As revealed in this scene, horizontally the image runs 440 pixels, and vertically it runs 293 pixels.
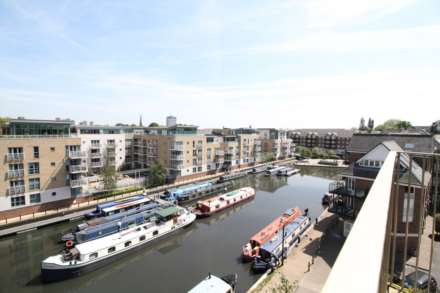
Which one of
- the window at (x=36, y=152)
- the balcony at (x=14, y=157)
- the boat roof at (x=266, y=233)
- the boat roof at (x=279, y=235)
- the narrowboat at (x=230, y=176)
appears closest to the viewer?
the boat roof at (x=279, y=235)

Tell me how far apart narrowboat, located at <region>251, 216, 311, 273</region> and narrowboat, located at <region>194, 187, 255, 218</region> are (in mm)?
9485

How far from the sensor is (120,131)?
152 ft

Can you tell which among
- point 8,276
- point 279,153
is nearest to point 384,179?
point 8,276

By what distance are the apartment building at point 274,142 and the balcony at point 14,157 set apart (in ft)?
180

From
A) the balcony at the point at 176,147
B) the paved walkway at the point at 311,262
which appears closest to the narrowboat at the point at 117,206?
the balcony at the point at 176,147

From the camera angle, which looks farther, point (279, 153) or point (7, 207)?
point (279, 153)

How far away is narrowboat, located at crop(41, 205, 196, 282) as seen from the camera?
1653 centimetres

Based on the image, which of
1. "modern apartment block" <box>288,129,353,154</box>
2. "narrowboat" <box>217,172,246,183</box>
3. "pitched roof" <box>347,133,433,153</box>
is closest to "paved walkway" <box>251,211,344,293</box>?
"pitched roof" <box>347,133,433,153</box>

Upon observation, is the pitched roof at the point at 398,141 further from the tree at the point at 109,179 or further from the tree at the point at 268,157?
the tree at the point at 268,157

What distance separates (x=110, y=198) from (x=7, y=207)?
9703mm

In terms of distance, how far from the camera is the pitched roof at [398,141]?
24500mm

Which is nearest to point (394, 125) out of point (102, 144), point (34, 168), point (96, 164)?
point (102, 144)

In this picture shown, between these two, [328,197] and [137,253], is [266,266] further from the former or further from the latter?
[328,197]

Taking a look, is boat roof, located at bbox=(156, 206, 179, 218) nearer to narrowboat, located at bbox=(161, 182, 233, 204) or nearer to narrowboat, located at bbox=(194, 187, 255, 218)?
narrowboat, located at bbox=(194, 187, 255, 218)
